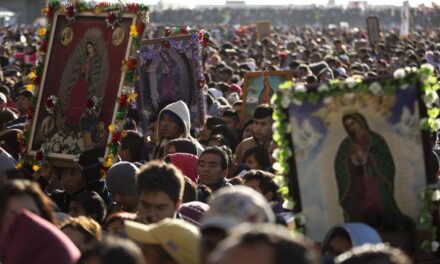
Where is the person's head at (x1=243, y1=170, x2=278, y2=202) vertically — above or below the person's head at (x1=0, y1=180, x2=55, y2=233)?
below

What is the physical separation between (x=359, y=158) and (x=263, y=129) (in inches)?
197

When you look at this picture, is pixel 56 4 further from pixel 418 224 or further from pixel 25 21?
pixel 25 21

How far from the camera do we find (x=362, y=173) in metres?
6.52

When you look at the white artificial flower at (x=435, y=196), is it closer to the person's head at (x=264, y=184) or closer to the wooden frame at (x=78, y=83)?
the person's head at (x=264, y=184)

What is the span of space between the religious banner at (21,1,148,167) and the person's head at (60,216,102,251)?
2.89 meters

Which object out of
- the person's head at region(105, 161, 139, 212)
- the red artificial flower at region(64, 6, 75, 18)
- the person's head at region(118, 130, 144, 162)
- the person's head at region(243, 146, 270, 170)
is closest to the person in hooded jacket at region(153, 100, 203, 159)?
the person's head at region(118, 130, 144, 162)

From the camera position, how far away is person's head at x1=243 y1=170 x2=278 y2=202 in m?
8.20

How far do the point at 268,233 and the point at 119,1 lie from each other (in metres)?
6.32

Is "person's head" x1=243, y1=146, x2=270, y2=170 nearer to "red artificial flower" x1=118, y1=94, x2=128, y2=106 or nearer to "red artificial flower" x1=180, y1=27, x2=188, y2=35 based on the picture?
"red artificial flower" x1=118, y1=94, x2=128, y2=106

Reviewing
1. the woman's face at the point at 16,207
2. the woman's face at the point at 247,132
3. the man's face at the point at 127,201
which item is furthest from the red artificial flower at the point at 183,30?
the woman's face at the point at 16,207

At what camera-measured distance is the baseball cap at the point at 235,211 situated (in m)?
4.95

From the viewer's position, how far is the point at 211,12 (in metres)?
97.5

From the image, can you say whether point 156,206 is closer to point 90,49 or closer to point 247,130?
point 90,49

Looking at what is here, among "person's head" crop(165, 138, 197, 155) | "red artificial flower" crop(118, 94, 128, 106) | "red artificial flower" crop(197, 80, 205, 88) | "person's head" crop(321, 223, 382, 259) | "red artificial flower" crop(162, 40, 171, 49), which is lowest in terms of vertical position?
"person's head" crop(321, 223, 382, 259)
